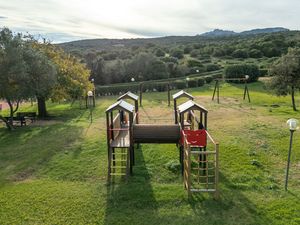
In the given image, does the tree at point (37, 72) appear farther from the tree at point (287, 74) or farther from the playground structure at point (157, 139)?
the tree at point (287, 74)

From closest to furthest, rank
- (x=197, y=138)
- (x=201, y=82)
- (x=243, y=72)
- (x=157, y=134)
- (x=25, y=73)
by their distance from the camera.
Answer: (x=197, y=138)
(x=157, y=134)
(x=25, y=73)
(x=201, y=82)
(x=243, y=72)

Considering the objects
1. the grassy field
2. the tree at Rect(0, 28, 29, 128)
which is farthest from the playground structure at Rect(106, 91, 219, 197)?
the tree at Rect(0, 28, 29, 128)

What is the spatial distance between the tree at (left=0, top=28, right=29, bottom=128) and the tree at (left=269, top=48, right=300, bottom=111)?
1787 cm

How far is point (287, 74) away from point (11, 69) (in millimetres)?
Answer: 18860

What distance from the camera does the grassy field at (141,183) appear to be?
29.2ft

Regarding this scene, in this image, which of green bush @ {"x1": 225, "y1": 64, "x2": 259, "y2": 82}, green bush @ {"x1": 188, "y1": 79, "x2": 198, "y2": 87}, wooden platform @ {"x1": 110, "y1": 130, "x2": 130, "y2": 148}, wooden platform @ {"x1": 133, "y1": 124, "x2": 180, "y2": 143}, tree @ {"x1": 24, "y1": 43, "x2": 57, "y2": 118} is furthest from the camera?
green bush @ {"x1": 225, "y1": 64, "x2": 259, "y2": 82}

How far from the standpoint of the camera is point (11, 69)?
17.9m

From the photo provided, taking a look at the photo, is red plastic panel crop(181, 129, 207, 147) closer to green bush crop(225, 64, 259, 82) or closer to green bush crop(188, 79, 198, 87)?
green bush crop(188, 79, 198, 87)

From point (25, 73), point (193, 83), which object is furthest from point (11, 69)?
point (193, 83)

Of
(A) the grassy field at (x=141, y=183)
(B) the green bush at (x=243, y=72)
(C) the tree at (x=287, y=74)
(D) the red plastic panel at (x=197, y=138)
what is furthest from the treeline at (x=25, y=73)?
(B) the green bush at (x=243, y=72)

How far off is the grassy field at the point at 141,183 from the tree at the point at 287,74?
608cm

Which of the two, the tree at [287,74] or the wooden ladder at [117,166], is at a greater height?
the tree at [287,74]

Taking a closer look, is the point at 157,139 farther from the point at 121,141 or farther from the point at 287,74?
the point at 287,74

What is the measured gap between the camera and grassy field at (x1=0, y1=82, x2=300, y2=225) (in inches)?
350
